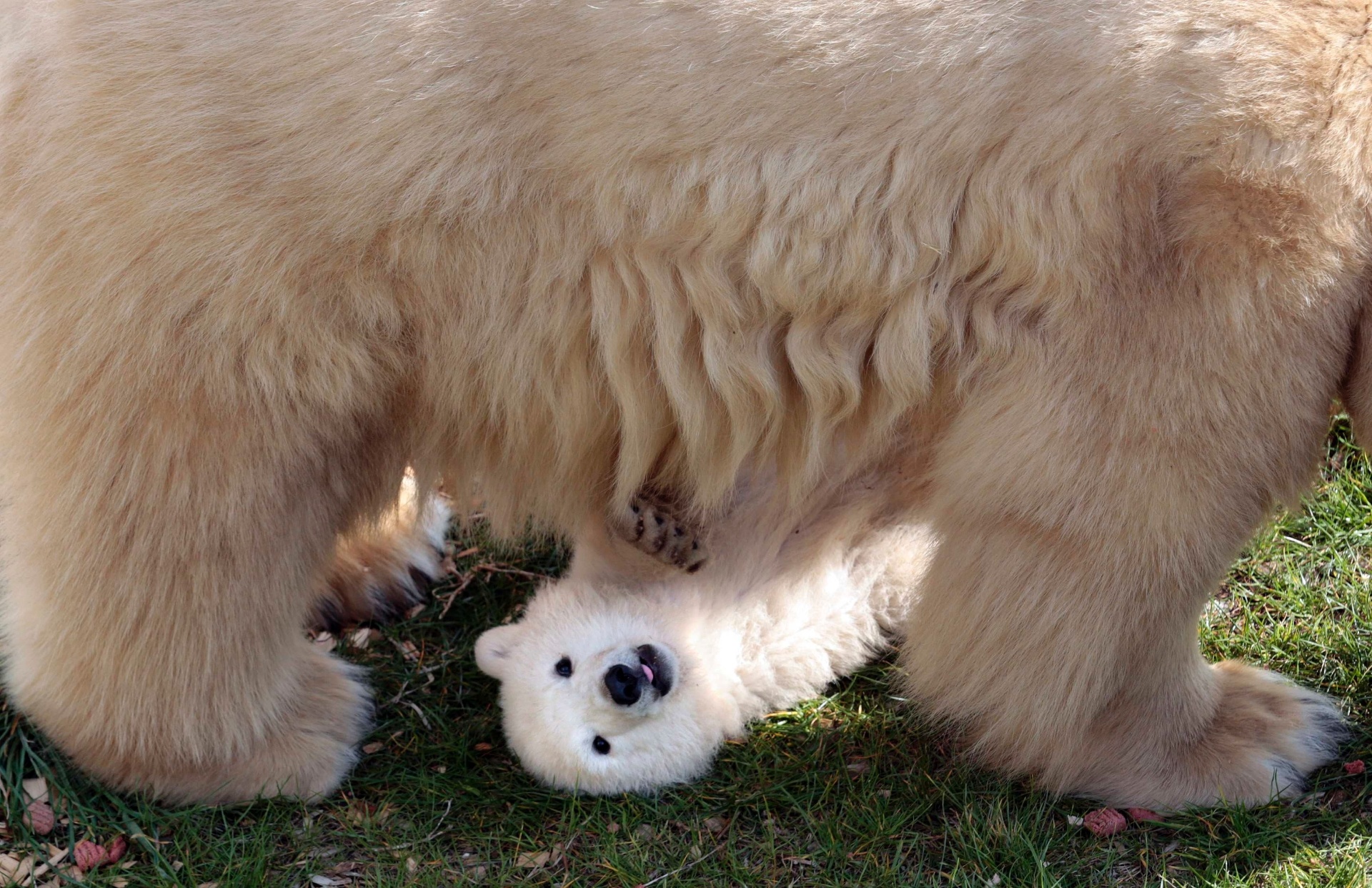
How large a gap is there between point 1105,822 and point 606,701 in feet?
4.06

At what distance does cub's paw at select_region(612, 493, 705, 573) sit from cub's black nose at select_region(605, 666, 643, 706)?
1.19 feet

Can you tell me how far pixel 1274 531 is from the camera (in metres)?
3.93

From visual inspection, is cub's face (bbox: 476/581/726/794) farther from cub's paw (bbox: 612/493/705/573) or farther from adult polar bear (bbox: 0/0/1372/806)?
adult polar bear (bbox: 0/0/1372/806)

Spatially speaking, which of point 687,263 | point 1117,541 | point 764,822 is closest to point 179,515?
point 687,263

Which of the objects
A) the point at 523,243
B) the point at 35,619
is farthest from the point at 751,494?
the point at 35,619

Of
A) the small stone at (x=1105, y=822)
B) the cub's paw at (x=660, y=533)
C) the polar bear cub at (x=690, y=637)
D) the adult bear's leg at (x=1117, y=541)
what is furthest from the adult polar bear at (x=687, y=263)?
the polar bear cub at (x=690, y=637)

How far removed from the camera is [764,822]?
10.4 ft

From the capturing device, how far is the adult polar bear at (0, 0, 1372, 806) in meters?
2.54

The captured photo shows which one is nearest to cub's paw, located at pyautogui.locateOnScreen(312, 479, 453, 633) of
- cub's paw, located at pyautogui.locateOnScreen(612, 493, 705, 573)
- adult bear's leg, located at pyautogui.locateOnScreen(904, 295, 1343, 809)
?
cub's paw, located at pyautogui.locateOnScreen(612, 493, 705, 573)

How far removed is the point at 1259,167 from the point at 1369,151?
227 millimetres

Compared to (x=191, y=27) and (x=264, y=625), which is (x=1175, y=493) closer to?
(x=264, y=625)

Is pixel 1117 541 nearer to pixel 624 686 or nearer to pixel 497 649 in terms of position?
pixel 624 686

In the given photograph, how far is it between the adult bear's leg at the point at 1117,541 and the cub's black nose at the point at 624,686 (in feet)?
2.28

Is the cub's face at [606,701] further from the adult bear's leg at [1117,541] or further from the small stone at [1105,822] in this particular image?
the small stone at [1105,822]
